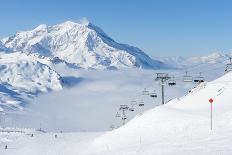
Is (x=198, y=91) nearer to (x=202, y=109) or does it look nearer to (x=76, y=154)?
(x=202, y=109)

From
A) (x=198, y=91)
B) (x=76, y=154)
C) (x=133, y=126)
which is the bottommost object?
(x=76, y=154)

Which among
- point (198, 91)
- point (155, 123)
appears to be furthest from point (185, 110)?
point (198, 91)

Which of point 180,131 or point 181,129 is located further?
point 181,129

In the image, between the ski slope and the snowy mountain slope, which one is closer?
the ski slope

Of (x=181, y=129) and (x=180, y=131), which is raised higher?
(x=181, y=129)

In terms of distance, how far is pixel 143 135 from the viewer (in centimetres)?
6016

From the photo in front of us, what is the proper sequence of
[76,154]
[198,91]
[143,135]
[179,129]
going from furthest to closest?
[198,91]
[76,154]
[143,135]
[179,129]

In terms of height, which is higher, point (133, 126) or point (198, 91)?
point (198, 91)

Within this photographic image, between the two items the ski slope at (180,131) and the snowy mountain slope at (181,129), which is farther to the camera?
the snowy mountain slope at (181,129)

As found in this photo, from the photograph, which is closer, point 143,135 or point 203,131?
point 203,131

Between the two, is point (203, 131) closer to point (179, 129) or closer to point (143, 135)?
point (179, 129)

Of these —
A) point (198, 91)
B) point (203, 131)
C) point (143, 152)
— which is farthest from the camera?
point (198, 91)

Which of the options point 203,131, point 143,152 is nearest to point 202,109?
point 203,131

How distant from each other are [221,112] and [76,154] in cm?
2135
